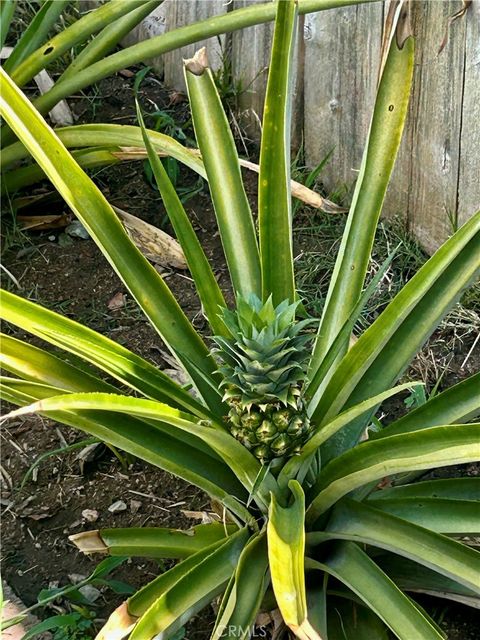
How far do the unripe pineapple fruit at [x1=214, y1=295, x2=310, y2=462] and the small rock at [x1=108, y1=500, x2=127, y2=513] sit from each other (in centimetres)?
69

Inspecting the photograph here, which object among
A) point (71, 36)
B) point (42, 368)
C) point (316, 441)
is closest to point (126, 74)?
point (71, 36)

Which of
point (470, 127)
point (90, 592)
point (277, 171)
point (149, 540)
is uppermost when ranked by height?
point (277, 171)

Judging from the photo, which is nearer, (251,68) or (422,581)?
(422,581)

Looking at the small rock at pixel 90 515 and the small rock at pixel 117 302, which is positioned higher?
the small rock at pixel 117 302

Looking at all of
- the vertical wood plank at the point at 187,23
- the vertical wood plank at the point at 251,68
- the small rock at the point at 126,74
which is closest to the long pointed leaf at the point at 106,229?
the vertical wood plank at the point at 251,68

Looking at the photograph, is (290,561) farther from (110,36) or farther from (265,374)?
(110,36)

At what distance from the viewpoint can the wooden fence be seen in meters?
2.15

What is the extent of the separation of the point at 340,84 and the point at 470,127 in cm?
51

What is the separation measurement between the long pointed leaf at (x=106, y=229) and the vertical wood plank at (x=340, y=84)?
3.75ft

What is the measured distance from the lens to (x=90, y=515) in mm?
1989

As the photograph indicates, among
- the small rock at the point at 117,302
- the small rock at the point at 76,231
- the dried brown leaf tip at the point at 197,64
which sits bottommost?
the small rock at the point at 117,302

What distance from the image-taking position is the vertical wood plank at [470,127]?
2066 millimetres

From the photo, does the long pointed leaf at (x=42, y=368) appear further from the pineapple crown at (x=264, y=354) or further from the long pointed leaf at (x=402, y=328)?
the long pointed leaf at (x=402, y=328)

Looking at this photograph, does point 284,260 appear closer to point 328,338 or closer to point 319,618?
point 328,338
